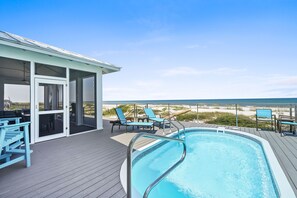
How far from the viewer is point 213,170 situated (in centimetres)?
327

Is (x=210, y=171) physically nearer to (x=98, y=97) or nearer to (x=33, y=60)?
(x=98, y=97)

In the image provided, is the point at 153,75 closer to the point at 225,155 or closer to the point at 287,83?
the point at 225,155

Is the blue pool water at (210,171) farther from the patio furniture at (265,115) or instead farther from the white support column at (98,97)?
A: the white support column at (98,97)

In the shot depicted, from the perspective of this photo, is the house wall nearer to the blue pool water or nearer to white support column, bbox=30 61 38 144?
white support column, bbox=30 61 38 144

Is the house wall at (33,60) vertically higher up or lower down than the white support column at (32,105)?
higher up

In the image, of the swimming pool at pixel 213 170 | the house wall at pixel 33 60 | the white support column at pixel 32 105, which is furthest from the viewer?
the white support column at pixel 32 105

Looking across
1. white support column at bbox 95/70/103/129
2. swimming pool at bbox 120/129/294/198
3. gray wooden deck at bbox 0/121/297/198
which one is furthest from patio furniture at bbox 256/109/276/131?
white support column at bbox 95/70/103/129

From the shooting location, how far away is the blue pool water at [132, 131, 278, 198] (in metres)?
2.47

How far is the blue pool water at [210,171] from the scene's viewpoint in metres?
2.47

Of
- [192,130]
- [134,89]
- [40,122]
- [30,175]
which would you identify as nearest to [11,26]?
[40,122]

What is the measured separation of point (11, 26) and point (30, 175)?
327 inches

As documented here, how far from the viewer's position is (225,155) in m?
4.07

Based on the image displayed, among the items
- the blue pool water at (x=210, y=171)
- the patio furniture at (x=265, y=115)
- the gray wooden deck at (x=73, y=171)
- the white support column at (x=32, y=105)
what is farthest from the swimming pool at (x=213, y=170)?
the white support column at (x=32, y=105)

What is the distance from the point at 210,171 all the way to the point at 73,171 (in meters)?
2.89
